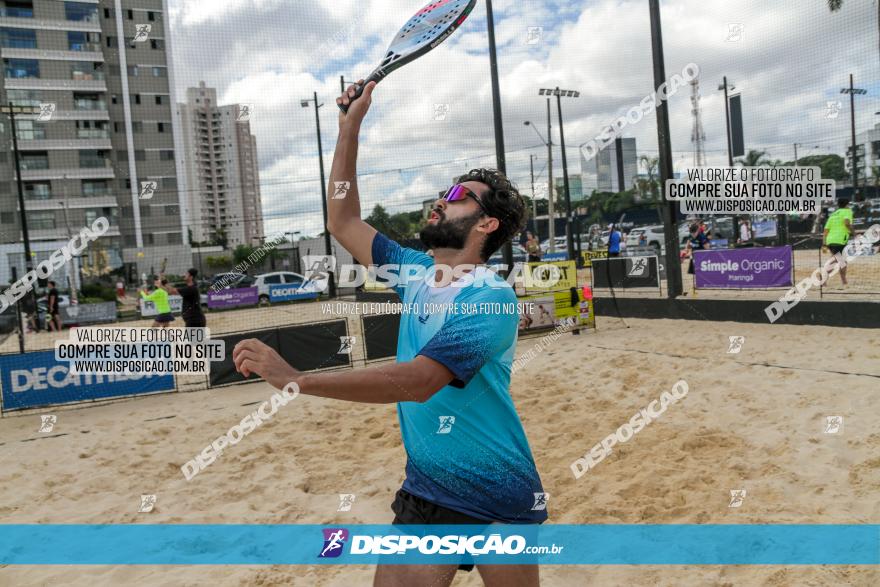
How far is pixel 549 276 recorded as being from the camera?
15688mm

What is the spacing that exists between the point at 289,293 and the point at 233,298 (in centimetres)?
236

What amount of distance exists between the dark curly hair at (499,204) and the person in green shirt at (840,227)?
12311 millimetres

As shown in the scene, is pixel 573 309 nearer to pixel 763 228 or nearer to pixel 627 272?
pixel 627 272

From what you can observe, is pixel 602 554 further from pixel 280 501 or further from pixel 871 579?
pixel 280 501

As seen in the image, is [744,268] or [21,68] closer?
[744,268]

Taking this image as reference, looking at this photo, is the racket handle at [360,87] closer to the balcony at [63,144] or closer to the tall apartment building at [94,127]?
the tall apartment building at [94,127]

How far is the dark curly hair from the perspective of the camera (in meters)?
1.90

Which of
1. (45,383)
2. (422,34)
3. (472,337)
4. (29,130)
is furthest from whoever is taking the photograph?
(29,130)

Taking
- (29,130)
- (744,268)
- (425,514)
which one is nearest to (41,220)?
(29,130)

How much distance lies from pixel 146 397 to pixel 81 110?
5112 cm

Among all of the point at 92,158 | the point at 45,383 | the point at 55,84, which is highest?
the point at 55,84

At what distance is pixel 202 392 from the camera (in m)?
9.62

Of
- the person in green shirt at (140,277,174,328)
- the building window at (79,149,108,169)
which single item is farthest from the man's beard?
the building window at (79,149,108,169)

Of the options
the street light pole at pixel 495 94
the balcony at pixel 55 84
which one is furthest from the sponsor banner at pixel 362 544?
the balcony at pixel 55 84
